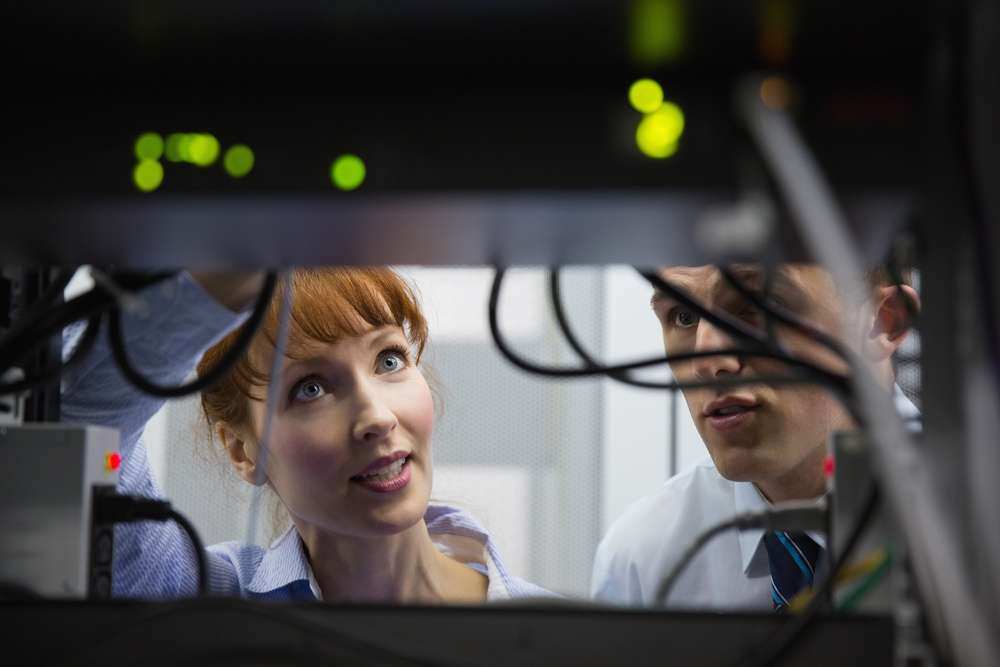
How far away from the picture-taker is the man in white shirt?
1041 millimetres

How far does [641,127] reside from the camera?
1.36ft

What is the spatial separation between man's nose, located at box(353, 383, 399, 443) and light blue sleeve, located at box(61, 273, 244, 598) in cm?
27

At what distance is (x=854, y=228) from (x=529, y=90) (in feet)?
→ 0.55

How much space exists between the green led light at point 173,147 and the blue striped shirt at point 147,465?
28 centimetres

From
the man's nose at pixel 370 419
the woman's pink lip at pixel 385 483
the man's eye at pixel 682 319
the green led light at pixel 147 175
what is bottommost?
the woman's pink lip at pixel 385 483

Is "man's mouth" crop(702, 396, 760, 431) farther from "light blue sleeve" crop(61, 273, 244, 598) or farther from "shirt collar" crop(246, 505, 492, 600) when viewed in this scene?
"light blue sleeve" crop(61, 273, 244, 598)

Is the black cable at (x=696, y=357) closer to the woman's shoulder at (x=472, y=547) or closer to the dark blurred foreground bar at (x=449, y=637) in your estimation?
the dark blurred foreground bar at (x=449, y=637)

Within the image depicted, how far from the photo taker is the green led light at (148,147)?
0.43 meters

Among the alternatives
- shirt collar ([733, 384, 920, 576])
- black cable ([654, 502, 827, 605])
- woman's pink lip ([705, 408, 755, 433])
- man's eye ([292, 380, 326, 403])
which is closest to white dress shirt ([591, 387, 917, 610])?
shirt collar ([733, 384, 920, 576])

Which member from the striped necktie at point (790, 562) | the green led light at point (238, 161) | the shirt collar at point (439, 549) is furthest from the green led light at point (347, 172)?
the shirt collar at point (439, 549)

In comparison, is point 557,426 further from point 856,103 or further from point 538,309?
point 856,103

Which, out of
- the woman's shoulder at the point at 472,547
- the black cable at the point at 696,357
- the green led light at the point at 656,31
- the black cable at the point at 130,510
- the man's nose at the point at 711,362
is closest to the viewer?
the green led light at the point at 656,31

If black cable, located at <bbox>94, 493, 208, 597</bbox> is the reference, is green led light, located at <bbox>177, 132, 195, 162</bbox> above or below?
above

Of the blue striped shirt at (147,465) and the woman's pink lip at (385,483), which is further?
the woman's pink lip at (385,483)
